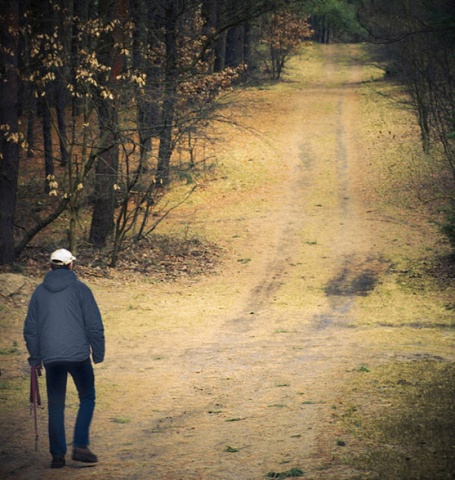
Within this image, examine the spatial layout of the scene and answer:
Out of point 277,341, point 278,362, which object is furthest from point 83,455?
point 277,341

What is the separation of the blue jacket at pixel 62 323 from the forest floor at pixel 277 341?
1046 mm

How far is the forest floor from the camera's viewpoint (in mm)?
6957

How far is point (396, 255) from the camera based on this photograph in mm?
20391

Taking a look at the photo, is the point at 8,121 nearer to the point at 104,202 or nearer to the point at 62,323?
the point at 104,202

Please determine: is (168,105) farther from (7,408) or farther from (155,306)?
(7,408)

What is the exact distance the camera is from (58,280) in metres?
6.57

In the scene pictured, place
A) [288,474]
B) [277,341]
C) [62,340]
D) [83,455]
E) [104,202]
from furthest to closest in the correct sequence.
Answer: [104,202] < [277,341] < [83,455] < [62,340] < [288,474]

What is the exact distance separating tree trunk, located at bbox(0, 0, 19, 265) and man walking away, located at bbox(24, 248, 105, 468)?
946 centimetres

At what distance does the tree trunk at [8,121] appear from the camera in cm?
1606

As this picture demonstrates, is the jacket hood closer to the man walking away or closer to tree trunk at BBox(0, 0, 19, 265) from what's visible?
the man walking away

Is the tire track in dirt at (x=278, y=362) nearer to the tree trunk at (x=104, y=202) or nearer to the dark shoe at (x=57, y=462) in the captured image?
the dark shoe at (x=57, y=462)

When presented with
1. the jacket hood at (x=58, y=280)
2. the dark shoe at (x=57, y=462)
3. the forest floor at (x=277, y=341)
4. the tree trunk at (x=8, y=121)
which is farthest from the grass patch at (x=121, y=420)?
the tree trunk at (x=8, y=121)

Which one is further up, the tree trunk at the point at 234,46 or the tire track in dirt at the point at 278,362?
the tree trunk at the point at 234,46

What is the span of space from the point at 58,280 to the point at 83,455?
158 centimetres
